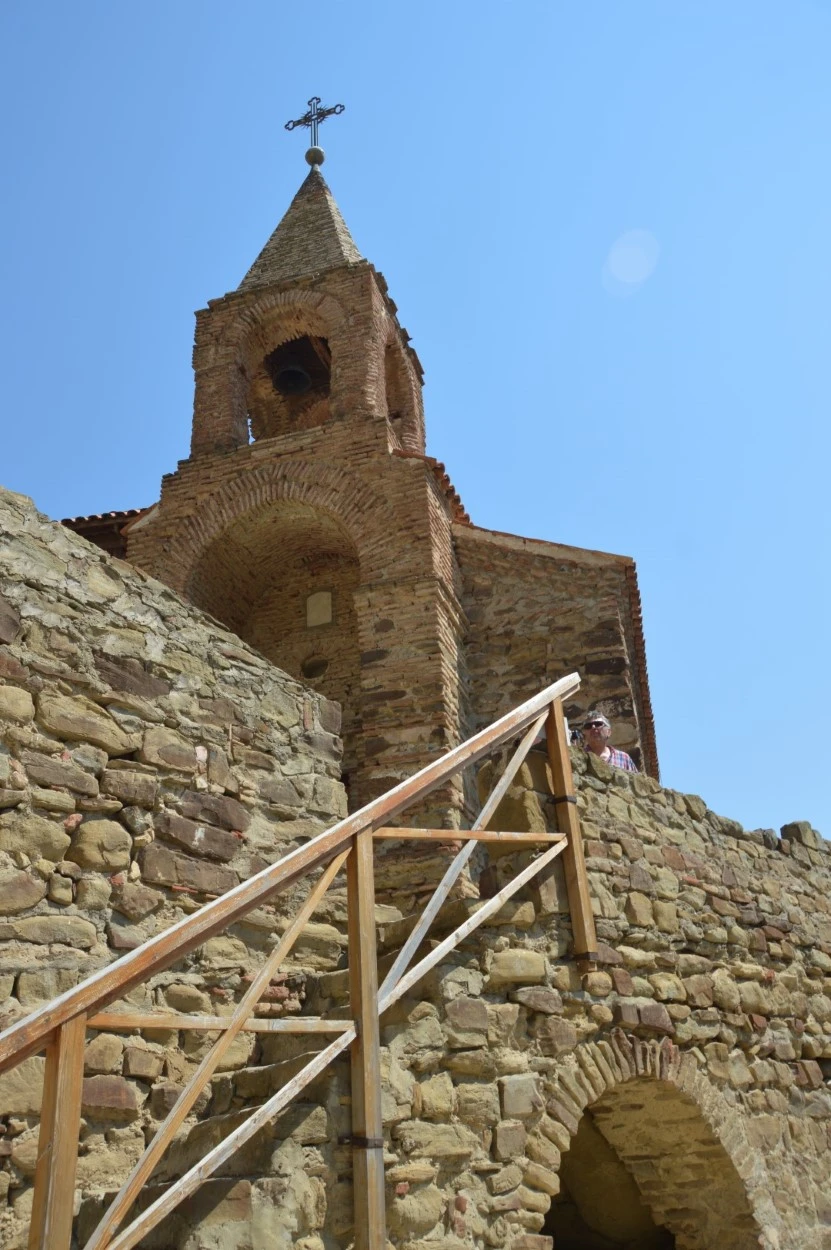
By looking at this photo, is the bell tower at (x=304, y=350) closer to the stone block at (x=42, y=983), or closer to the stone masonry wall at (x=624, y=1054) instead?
the stone masonry wall at (x=624, y=1054)

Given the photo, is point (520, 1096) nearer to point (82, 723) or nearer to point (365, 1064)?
point (365, 1064)

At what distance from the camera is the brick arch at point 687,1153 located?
4996 millimetres

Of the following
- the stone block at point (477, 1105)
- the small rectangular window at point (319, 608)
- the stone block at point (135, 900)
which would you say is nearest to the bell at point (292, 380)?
the small rectangular window at point (319, 608)

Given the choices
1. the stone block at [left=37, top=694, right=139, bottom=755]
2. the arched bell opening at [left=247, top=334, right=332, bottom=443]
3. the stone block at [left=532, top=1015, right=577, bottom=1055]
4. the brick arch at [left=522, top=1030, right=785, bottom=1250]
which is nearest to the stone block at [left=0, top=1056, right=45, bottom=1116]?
the stone block at [left=37, top=694, right=139, bottom=755]

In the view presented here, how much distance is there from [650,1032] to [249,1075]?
2.15 m

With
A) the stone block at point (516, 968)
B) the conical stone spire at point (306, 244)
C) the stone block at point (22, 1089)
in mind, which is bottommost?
the stone block at point (22, 1089)

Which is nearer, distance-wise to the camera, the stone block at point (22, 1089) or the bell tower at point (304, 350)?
the stone block at point (22, 1089)

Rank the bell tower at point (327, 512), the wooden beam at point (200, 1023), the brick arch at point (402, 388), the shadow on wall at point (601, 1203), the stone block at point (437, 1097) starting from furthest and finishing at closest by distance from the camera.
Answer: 1. the brick arch at point (402, 388)
2. the bell tower at point (327, 512)
3. the shadow on wall at point (601, 1203)
4. the stone block at point (437, 1097)
5. the wooden beam at point (200, 1023)

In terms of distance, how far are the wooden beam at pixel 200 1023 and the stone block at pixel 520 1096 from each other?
977mm

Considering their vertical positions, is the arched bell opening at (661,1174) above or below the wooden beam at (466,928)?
below

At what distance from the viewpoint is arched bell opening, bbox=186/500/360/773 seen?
1164 cm

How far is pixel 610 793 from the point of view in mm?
5516

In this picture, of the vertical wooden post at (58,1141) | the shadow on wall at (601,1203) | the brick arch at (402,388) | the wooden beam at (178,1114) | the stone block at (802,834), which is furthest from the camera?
the brick arch at (402,388)

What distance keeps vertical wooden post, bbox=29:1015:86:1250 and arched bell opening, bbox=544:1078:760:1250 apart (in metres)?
3.13
